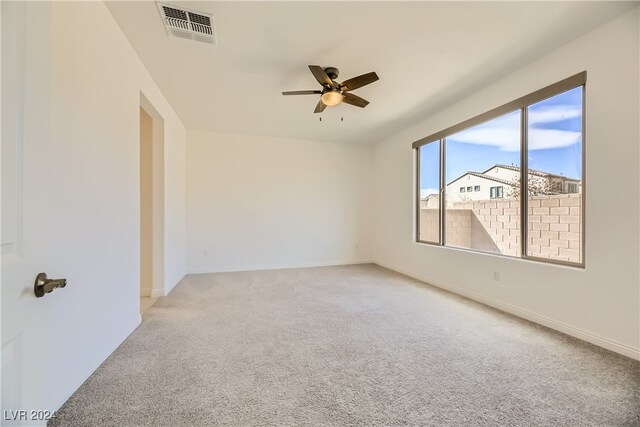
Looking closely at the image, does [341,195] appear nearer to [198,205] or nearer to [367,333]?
[198,205]

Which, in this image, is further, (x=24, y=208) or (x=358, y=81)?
(x=358, y=81)

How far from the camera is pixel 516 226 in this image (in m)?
2.92

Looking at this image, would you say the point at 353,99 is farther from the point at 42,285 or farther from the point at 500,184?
the point at 42,285

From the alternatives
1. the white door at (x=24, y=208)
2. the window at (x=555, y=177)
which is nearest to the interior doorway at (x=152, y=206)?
the white door at (x=24, y=208)

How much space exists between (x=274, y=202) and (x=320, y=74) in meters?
3.13

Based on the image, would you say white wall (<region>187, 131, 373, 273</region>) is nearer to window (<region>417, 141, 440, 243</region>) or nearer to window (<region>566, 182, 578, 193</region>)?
window (<region>417, 141, 440, 243</region>)

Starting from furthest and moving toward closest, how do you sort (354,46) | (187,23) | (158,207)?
(158,207) < (354,46) < (187,23)

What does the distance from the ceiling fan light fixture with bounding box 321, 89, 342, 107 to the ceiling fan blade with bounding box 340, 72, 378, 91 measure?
0.08m

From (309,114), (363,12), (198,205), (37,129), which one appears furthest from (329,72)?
(198,205)

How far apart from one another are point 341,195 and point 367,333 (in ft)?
11.9

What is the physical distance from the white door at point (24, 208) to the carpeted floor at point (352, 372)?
96cm

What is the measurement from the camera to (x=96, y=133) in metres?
1.86

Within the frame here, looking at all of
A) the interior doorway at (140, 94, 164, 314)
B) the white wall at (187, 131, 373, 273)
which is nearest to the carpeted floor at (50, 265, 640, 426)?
the interior doorway at (140, 94, 164, 314)

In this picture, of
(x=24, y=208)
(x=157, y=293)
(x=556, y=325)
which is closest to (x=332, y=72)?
(x=24, y=208)
